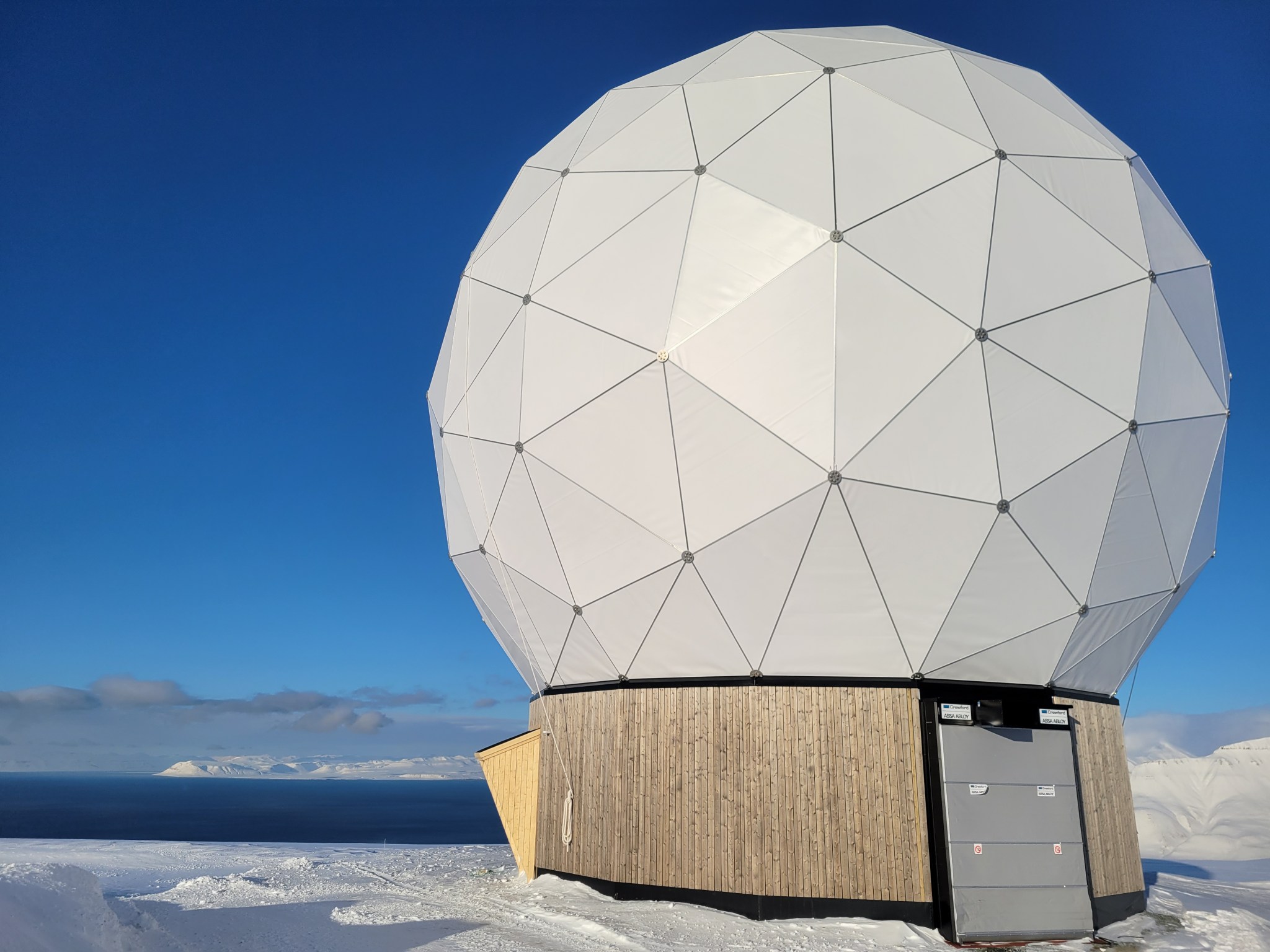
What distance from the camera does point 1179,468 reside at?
11.6 metres

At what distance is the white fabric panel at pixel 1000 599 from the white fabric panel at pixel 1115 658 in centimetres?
122

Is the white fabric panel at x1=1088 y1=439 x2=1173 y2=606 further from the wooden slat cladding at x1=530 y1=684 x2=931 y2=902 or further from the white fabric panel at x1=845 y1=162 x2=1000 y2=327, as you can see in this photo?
the wooden slat cladding at x1=530 y1=684 x2=931 y2=902

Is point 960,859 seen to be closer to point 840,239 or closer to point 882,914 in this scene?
point 882,914

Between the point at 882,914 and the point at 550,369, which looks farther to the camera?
the point at 550,369

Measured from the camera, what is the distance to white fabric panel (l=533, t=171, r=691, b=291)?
452 inches

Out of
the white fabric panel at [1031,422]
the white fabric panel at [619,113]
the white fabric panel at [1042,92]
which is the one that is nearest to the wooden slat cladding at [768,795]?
the white fabric panel at [1031,422]

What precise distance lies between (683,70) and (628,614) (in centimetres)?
892

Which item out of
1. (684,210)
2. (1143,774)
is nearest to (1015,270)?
(684,210)

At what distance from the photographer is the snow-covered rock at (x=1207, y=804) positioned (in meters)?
26.4

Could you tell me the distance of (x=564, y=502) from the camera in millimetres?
11359

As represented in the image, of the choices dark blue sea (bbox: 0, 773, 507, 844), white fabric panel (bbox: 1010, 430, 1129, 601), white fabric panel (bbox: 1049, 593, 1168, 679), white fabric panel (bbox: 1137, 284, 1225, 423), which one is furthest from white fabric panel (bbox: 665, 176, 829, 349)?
dark blue sea (bbox: 0, 773, 507, 844)

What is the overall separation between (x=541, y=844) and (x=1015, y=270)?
10.1 m

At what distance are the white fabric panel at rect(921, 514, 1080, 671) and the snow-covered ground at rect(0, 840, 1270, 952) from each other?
10.8 feet

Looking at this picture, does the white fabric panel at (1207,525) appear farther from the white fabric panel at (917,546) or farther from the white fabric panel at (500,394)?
the white fabric panel at (500,394)
